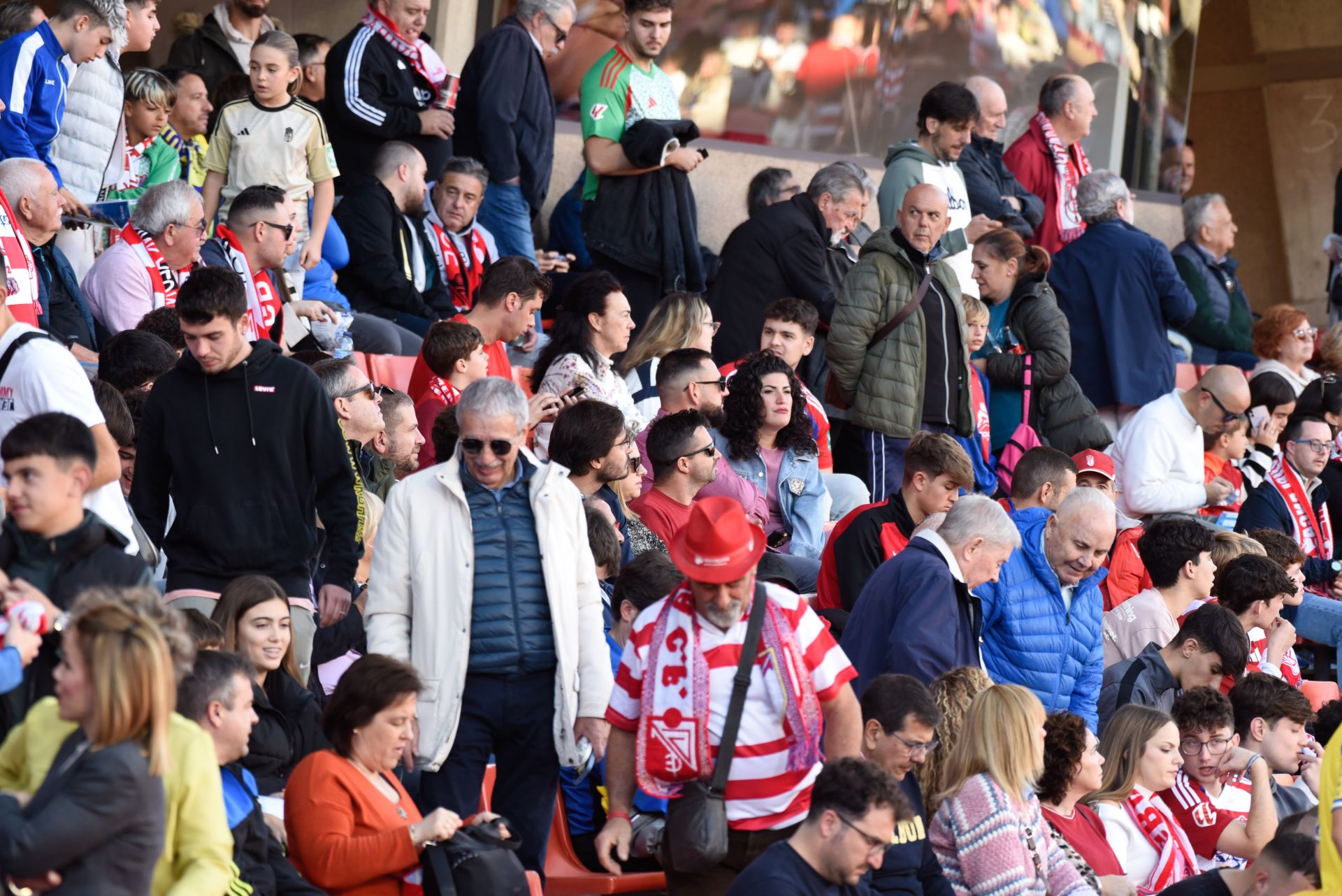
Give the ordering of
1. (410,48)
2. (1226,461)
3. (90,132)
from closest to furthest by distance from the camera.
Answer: (90,132) < (1226,461) < (410,48)

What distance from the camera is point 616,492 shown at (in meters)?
7.30

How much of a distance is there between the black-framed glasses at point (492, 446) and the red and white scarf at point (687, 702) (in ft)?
2.45

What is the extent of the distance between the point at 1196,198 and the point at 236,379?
905 centimetres

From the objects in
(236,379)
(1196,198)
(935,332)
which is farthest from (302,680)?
(1196,198)

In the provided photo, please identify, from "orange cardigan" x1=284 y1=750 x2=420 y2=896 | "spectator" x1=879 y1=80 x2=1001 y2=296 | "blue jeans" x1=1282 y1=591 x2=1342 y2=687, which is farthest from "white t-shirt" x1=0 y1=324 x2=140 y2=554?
"blue jeans" x1=1282 y1=591 x2=1342 y2=687

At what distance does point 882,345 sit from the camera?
9.16 meters

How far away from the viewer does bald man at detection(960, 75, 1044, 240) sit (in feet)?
37.5

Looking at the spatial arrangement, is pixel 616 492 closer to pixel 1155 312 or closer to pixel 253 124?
pixel 253 124

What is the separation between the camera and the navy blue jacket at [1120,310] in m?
11.3

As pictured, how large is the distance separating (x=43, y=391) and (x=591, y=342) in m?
3.49

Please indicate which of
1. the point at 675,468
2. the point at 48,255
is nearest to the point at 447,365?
the point at 675,468

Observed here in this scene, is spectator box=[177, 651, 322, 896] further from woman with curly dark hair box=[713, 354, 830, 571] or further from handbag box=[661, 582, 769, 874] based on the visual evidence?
woman with curly dark hair box=[713, 354, 830, 571]

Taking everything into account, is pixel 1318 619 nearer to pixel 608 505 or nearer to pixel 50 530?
pixel 608 505

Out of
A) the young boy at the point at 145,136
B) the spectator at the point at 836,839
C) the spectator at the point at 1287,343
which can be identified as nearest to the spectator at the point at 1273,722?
the spectator at the point at 836,839
